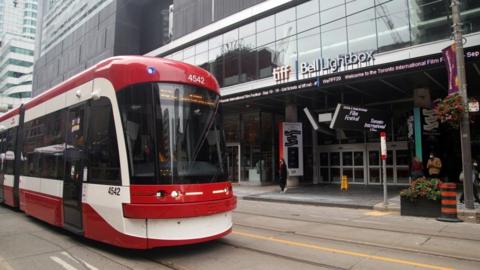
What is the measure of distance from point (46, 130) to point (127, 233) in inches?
198

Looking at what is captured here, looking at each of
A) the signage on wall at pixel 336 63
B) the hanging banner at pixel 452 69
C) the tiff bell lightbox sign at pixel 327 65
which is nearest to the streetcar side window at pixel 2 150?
the tiff bell lightbox sign at pixel 327 65

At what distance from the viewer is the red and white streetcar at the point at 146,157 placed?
6281 mm

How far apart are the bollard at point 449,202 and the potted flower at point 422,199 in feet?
1.68

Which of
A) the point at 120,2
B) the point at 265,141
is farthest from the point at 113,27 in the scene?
the point at 265,141

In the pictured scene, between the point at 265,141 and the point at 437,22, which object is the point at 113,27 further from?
the point at 437,22

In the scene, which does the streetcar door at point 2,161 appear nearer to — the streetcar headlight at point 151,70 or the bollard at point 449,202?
the streetcar headlight at point 151,70

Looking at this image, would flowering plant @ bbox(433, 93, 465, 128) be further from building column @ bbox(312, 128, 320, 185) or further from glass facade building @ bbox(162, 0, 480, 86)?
building column @ bbox(312, 128, 320, 185)

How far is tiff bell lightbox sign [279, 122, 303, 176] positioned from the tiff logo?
299 cm

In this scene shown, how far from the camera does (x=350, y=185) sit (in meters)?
24.6

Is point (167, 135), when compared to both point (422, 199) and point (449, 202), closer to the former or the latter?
point (449, 202)

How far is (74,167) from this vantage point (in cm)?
787

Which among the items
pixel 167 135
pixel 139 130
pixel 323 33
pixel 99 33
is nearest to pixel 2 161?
pixel 139 130

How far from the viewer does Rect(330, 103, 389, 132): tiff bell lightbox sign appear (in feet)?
57.3

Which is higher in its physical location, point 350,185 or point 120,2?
point 120,2
